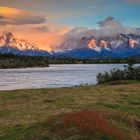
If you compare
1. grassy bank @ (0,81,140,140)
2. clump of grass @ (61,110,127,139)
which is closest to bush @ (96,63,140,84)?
grassy bank @ (0,81,140,140)

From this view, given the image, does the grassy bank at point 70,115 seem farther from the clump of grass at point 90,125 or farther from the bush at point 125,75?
the bush at point 125,75

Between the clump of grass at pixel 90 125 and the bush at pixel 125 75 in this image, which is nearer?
the clump of grass at pixel 90 125

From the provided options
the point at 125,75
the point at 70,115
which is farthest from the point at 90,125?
the point at 125,75

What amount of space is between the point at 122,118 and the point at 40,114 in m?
6.41

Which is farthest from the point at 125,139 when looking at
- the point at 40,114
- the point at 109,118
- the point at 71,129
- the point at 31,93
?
the point at 31,93

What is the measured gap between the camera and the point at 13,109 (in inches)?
1048

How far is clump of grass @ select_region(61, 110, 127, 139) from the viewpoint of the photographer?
52.6 ft

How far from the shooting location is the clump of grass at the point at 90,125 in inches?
631

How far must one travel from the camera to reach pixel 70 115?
18.0 meters

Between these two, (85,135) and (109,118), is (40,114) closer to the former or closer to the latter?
(109,118)

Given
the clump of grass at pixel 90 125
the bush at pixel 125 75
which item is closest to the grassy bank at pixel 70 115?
the clump of grass at pixel 90 125

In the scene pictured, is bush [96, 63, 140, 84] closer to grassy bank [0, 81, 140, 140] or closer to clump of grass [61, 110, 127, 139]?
grassy bank [0, 81, 140, 140]

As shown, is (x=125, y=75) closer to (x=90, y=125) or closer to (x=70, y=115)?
(x=70, y=115)

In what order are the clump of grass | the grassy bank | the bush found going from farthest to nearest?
the bush < the grassy bank < the clump of grass
